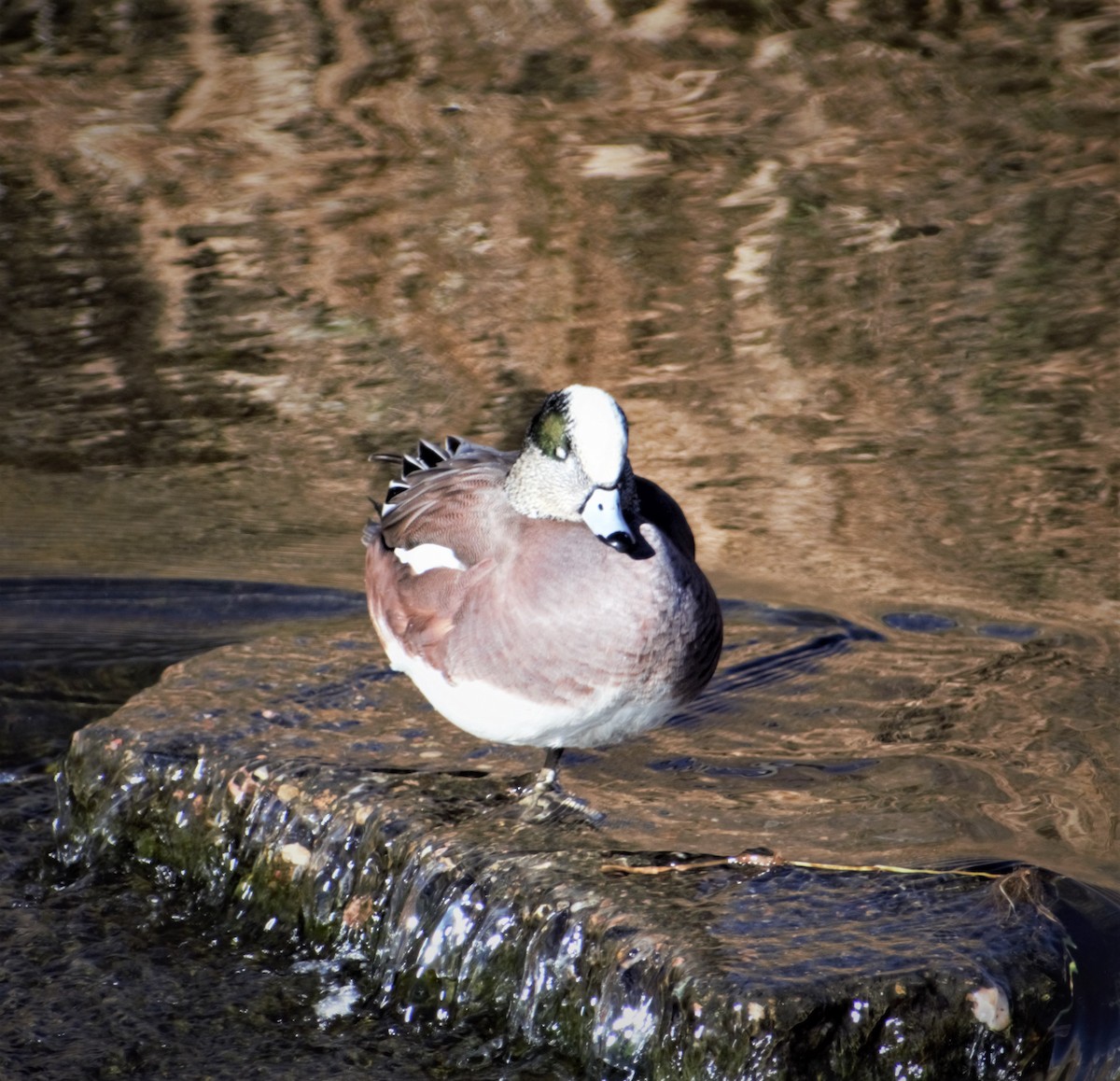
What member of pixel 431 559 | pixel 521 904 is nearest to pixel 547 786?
pixel 521 904

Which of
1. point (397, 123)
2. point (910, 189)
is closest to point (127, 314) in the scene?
point (397, 123)

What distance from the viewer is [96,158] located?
927cm

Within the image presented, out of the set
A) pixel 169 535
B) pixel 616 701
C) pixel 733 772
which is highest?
pixel 616 701

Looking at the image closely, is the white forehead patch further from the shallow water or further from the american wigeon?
the shallow water

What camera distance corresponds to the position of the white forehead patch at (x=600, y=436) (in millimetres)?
3369

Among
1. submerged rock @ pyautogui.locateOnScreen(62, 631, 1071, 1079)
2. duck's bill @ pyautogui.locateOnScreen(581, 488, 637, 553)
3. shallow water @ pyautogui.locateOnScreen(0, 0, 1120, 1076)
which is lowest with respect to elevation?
shallow water @ pyautogui.locateOnScreen(0, 0, 1120, 1076)

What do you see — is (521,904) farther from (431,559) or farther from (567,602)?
(431,559)

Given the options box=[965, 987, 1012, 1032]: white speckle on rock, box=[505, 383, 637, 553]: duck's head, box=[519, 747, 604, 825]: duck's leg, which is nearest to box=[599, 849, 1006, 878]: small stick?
box=[519, 747, 604, 825]: duck's leg

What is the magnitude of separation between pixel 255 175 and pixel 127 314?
5.58ft

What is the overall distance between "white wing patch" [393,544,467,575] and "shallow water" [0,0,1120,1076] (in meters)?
0.69

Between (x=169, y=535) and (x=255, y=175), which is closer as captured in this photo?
(x=169, y=535)

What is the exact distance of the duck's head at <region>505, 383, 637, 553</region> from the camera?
3375 mm

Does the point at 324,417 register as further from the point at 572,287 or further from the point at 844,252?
the point at 844,252

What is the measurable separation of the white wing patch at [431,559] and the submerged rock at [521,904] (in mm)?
557
